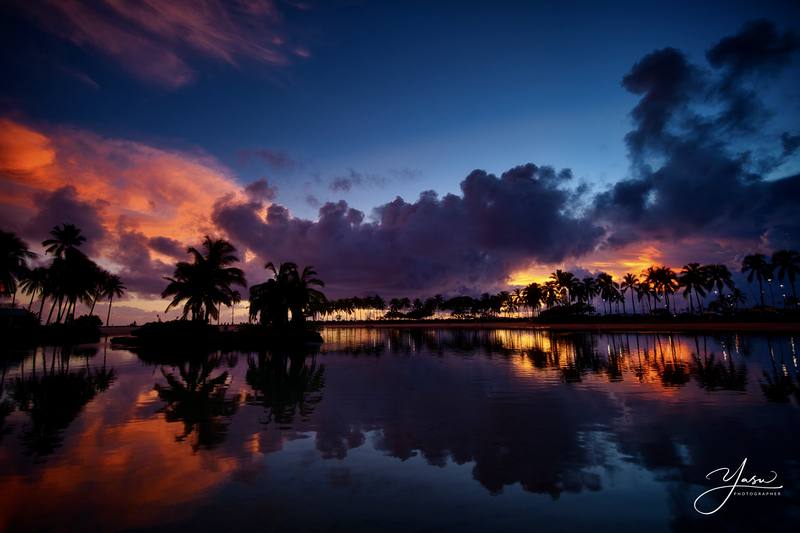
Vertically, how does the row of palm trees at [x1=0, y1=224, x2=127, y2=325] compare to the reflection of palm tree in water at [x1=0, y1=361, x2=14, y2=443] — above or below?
above

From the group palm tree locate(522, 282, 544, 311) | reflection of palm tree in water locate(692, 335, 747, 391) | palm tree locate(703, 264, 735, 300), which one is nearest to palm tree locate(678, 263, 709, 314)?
palm tree locate(703, 264, 735, 300)

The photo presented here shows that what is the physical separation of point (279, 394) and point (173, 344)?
109 feet

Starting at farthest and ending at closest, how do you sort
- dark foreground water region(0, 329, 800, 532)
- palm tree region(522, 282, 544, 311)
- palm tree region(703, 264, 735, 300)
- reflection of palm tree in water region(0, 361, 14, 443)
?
palm tree region(522, 282, 544, 311) < palm tree region(703, 264, 735, 300) < reflection of palm tree in water region(0, 361, 14, 443) < dark foreground water region(0, 329, 800, 532)

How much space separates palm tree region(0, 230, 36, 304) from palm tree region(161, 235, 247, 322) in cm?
2102

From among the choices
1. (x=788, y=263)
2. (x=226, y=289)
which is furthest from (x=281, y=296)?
(x=788, y=263)

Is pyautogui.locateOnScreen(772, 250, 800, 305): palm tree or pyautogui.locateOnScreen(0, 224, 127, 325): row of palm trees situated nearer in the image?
pyautogui.locateOnScreen(0, 224, 127, 325): row of palm trees

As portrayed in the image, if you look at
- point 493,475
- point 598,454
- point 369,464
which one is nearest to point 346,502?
point 369,464

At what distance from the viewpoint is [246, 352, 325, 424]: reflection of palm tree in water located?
14.1 meters

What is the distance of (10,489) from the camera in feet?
24.7

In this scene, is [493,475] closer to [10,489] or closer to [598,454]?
[598,454]

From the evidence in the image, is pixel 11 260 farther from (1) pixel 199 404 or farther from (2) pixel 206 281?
(1) pixel 199 404

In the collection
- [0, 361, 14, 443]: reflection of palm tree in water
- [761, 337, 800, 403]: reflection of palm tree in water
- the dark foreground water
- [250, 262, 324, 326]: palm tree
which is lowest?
the dark foreground water

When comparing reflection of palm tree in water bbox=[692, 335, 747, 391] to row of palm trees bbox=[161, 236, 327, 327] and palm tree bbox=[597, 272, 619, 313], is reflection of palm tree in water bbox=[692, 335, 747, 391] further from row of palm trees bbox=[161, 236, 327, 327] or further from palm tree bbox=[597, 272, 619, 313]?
palm tree bbox=[597, 272, 619, 313]

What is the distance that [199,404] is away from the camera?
15117 millimetres
